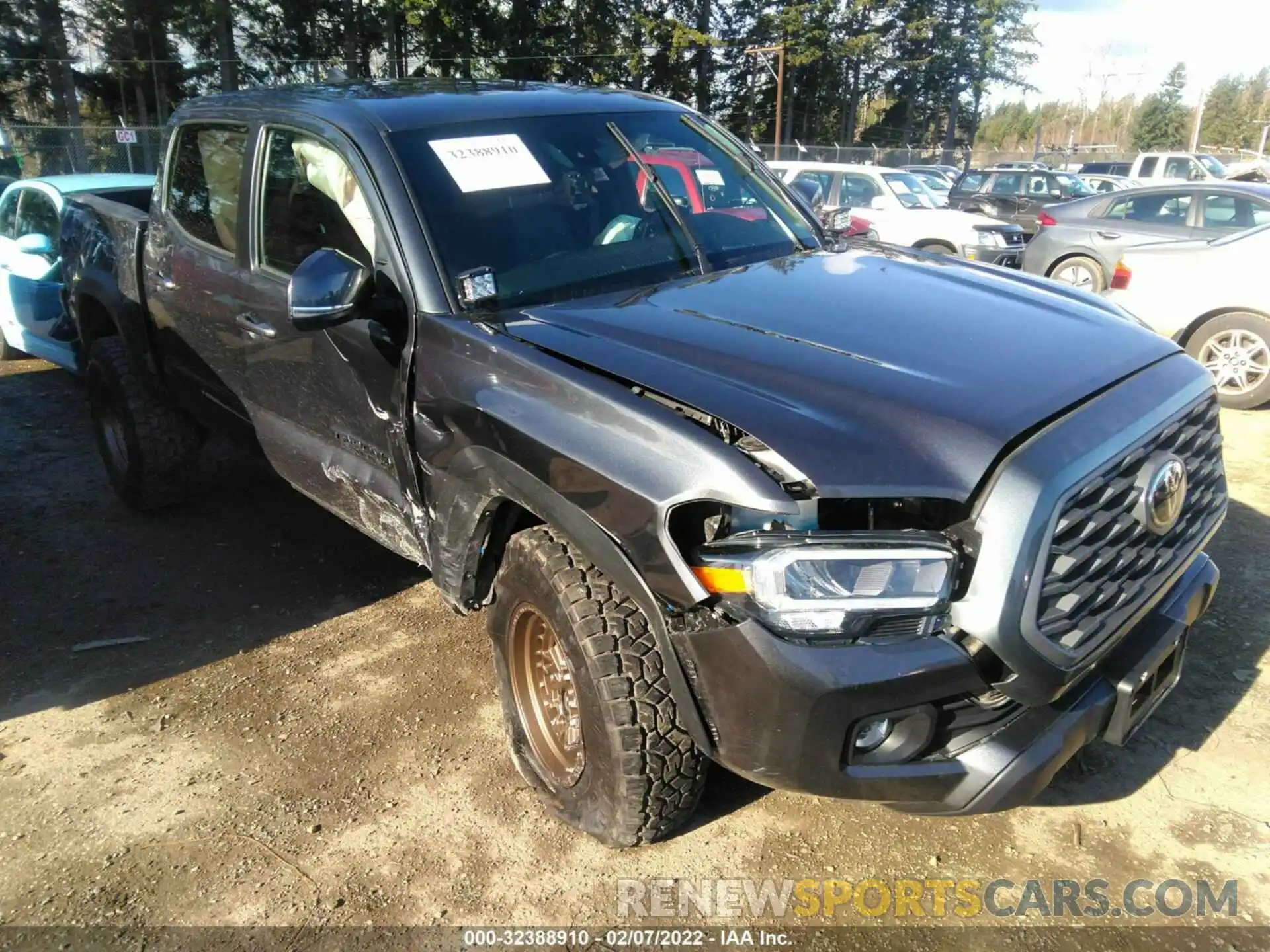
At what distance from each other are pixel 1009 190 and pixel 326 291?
17.9m

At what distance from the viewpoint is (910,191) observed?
12.9m

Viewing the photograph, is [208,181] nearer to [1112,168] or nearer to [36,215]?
[36,215]

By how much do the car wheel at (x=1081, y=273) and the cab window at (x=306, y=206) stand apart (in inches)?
338

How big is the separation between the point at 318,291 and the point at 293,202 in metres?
0.88

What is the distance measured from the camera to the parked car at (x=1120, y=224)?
9.31 meters

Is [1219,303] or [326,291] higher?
[326,291]

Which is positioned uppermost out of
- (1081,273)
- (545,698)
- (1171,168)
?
(1171,168)

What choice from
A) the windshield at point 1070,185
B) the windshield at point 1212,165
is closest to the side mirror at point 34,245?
the windshield at point 1070,185

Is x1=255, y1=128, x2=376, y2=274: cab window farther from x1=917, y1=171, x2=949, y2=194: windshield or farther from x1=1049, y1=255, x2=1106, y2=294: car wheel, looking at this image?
x1=917, y1=171, x2=949, y2=194: windshield

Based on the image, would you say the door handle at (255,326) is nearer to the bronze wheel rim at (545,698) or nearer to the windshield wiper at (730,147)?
the bronze wheel rim at (545,698)

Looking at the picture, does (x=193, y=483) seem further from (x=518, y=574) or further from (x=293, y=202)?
(x=518, y=574)

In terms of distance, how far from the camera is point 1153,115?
82938 millimetres

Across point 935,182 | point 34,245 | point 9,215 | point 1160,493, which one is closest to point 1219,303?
point 1160,493
